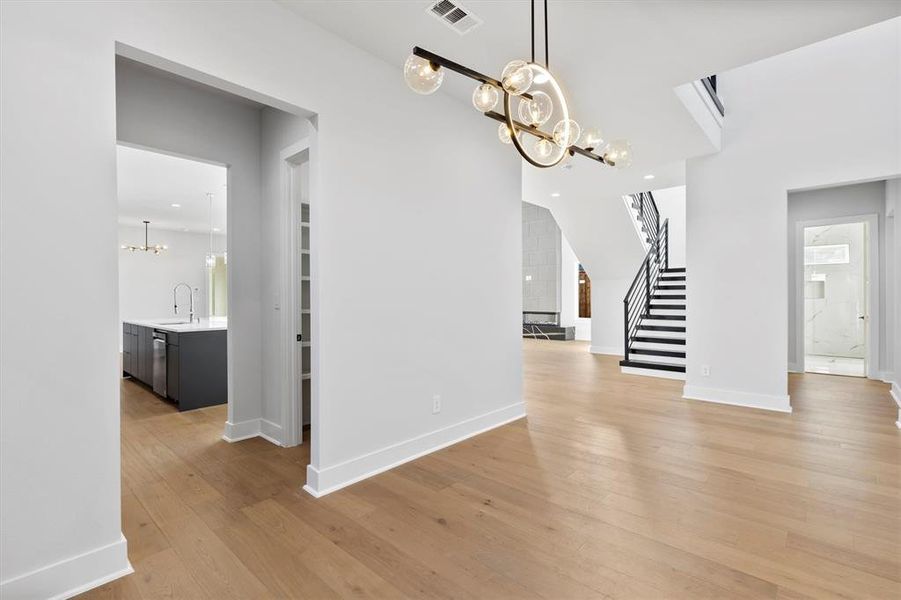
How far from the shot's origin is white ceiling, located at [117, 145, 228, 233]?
5.34 meters

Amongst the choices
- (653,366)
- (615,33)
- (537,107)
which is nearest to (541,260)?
(653,366)

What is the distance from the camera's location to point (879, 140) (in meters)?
4.17

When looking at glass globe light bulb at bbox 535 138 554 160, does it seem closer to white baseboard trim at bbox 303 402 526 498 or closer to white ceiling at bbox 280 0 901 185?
white ceiling at bbox 280 0 901 185

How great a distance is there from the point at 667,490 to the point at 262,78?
11.3 ft

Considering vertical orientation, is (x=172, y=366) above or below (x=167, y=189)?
below

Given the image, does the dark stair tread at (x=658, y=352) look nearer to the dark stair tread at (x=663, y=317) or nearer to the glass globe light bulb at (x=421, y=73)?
the dark stair tread at (x=663, y=317)

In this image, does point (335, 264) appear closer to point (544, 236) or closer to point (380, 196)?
point (380, 196)

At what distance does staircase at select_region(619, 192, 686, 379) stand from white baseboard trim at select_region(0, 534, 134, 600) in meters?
6.48

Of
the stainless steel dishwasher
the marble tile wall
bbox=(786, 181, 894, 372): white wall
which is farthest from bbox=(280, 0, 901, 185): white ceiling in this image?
the marble tile wall

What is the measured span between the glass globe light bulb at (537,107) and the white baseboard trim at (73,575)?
2768 millimetres

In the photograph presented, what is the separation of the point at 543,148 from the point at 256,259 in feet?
8.91

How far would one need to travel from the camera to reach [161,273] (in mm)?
10438

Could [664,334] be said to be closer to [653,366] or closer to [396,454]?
[653,366]

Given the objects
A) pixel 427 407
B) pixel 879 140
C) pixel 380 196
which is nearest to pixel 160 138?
pixel 380 196
